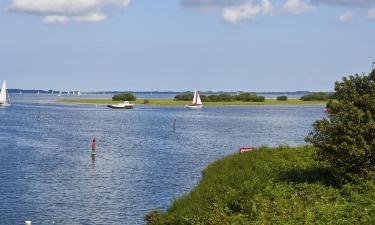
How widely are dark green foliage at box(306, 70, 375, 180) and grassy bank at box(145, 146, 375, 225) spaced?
3.26 feet

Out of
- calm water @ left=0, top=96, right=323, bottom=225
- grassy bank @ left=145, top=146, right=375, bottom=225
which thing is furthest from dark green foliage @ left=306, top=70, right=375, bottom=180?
calm water @ left=0, top=96, right=323, bottom=225

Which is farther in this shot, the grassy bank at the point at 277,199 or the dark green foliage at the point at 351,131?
the dark green foliage at the point at 351,131

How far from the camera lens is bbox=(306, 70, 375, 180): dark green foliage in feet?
92.0

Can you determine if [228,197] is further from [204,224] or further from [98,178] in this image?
[98,178]

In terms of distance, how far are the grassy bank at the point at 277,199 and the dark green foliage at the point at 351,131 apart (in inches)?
39.1

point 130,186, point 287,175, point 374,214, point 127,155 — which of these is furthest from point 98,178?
point 374,214

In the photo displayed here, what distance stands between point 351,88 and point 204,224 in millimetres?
11131

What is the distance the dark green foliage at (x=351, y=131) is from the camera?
28047 millimetres

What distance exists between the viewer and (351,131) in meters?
28.2

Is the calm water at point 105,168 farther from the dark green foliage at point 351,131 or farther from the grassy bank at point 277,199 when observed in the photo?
the dark green foliage at point 351,131

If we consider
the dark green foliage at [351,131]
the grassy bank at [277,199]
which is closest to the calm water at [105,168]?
the grassy bank at [277,199]

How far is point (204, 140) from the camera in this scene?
10225 centimetres

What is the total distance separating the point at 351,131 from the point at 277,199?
16.7ft

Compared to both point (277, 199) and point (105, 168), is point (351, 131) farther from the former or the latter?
point (105, 168)
